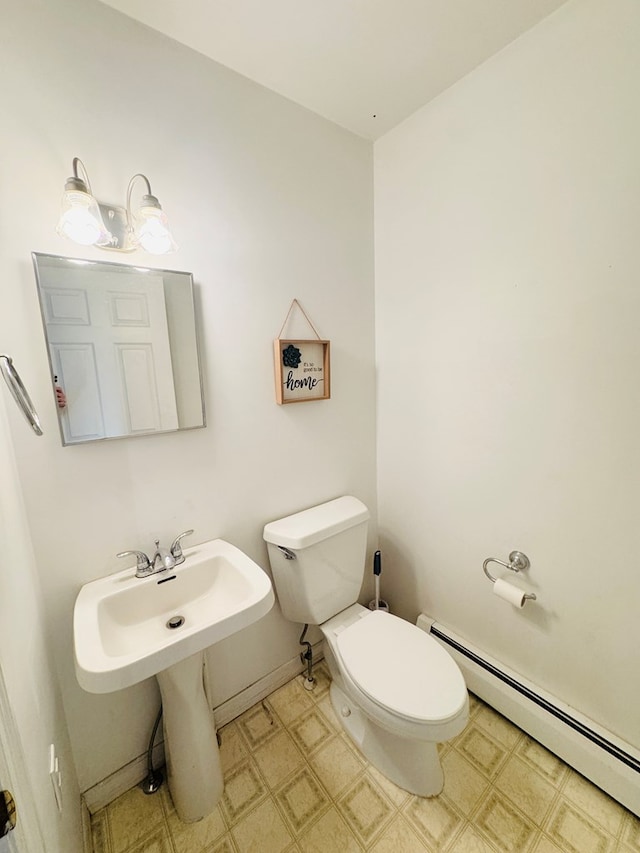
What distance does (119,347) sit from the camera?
3.46ft

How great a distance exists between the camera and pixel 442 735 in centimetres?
99

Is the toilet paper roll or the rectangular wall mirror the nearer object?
the rectangular wall mirror

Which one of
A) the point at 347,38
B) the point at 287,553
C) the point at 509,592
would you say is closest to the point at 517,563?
the point at 509,592

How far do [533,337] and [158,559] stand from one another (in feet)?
4.69

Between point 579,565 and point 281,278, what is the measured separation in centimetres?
145

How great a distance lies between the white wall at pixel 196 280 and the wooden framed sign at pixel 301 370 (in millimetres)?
53

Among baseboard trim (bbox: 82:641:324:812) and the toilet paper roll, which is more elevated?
the toilet paper roll

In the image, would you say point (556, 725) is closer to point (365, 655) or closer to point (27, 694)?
point (365, 655)

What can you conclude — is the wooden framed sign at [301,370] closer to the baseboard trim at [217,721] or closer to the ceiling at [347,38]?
the ceiling at [347,38]

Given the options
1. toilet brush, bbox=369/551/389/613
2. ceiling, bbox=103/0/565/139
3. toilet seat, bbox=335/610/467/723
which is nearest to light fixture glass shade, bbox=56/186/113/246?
ceiling, bbox=103/0/565/139

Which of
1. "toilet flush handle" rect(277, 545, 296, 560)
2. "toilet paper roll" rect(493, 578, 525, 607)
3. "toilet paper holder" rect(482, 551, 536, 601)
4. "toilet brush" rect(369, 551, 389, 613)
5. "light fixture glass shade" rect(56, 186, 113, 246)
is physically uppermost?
"light fixture glass shade" rect(56, 186, 113, 246)

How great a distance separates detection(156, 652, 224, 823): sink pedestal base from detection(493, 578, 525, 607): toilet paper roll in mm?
1052

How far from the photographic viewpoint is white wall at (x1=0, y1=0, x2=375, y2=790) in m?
0.91

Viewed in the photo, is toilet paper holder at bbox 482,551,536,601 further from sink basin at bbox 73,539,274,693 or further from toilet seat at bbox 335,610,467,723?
sink basin at bbox 73,539,274,693
